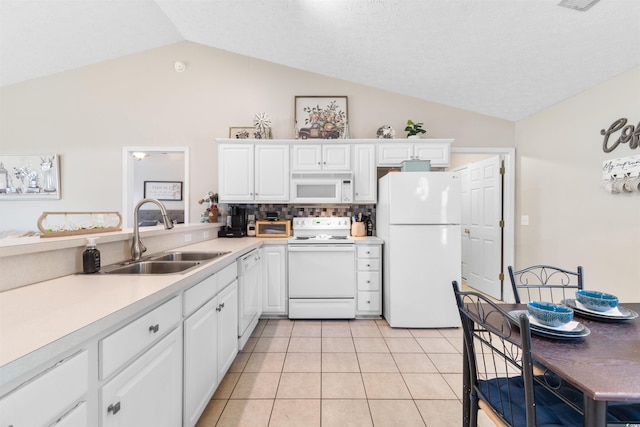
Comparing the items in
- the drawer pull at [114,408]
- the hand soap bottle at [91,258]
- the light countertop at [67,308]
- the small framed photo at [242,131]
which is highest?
the small framed photo at [242,131]

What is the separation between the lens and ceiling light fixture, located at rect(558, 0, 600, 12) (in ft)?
5.93

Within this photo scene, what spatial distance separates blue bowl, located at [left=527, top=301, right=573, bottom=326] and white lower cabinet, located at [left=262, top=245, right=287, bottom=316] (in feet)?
7.81

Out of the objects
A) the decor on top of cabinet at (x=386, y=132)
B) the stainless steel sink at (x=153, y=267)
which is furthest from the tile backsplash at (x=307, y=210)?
the stainless steel sink at (x=153, y=267)

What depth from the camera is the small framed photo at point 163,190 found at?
5.92 metres

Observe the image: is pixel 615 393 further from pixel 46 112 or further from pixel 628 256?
pixel 46 112

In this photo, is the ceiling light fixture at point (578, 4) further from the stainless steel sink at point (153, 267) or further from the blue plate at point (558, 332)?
the stainless steel sink at point (153, 267)

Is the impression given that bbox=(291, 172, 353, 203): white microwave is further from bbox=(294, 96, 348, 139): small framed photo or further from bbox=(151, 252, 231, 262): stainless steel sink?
bbox=(151, 252, 231, 262): stainless steel sink

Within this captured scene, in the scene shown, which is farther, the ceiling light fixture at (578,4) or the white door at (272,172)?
the white door at (272,172)

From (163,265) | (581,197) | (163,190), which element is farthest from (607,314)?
(163,190)

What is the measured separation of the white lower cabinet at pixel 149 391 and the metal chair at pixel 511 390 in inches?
50.1

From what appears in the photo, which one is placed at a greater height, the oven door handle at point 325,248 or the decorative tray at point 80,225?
the decorative tray at point 80,225

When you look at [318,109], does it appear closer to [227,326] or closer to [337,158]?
[337,158]

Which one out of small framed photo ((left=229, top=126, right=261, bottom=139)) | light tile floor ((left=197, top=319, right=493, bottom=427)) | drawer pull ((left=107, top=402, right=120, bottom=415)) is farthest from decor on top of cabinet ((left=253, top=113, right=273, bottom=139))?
drawer pull ((left=107, top=402, right=120, bottom=415))

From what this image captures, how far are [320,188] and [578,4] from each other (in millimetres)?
2560
